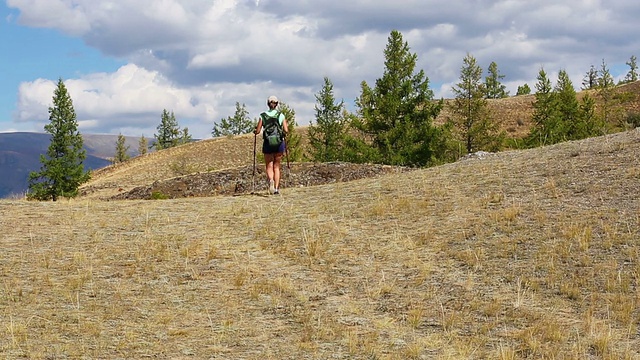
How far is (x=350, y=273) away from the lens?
33.3ft

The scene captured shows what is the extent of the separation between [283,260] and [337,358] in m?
3.99

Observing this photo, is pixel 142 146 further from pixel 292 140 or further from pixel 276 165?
pixel 276 165

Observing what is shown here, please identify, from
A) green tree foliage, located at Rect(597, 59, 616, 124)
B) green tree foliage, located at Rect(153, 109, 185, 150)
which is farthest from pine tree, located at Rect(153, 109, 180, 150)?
green tree foliage, located at Rect(597, 59, 616, 124)

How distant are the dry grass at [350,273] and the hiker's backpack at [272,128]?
146 centimetres

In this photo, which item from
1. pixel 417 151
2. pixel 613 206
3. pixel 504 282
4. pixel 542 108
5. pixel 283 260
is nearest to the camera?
pixel 504 282

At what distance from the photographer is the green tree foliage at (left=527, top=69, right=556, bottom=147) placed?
41.8m

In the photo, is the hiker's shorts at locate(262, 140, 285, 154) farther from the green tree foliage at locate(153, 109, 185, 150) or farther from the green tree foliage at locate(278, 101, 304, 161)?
the green tree foliage at locate(153, 109, 185, 150)

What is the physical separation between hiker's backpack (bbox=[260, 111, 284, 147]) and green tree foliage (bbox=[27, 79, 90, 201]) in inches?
961

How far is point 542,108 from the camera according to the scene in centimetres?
4678

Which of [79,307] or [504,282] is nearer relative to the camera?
[79,307]

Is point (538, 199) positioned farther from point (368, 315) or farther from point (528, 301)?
point (368, 315)

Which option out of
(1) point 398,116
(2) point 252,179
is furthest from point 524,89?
(2) point 252,179

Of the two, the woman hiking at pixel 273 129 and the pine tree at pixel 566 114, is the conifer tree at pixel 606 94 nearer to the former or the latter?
the pine tree at pixel 566 114

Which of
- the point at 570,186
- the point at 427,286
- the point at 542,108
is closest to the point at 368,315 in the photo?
the point at 427,286
